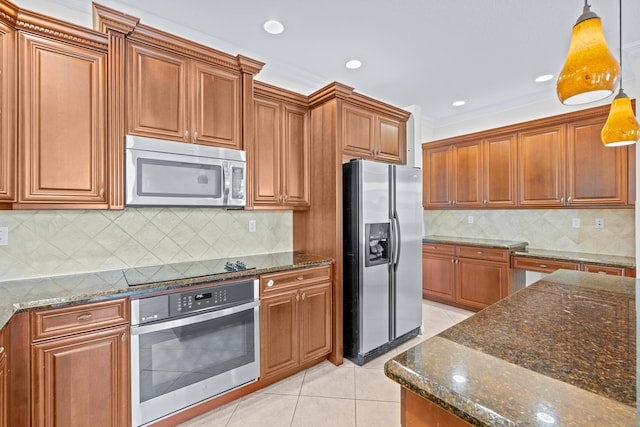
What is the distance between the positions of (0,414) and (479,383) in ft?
6.40

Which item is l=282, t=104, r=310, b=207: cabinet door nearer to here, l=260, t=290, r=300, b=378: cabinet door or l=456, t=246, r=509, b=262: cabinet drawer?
l=260, t=290, r=300, b=378: cabinet door

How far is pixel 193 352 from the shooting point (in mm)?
1933

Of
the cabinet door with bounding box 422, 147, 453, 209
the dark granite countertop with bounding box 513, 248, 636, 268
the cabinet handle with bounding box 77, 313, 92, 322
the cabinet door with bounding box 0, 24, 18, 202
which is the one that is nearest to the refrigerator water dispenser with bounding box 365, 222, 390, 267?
the dark granite countertop with bounding box 513, 248, 636, 268

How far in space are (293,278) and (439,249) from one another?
2.62 meters

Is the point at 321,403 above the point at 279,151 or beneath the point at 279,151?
beneath

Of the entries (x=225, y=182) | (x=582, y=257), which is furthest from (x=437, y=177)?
(x=225, y=182)

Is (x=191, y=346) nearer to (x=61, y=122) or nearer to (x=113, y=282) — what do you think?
(x=113, y=282)

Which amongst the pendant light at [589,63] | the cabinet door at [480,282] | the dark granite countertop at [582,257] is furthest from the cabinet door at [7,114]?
the dark granite countertop at [582,257]

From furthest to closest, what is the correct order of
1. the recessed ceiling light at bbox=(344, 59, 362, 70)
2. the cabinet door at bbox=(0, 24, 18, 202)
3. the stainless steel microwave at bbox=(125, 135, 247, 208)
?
the recessed ceiling light at bbox=(344, 59, 362, 70)
the stainless steel microwave at bbox=(125, 135, 247, 208)
the cabinet door at bbox=(0, 24, 18, 202)

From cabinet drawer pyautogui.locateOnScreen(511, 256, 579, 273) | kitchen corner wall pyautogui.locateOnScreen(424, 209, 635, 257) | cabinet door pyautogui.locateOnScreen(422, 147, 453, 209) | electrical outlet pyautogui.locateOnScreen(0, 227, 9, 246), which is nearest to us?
electrical outlet pyautogui.locateOnScreen(0, 227, 9, 246)

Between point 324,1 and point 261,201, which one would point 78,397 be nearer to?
point 261,201

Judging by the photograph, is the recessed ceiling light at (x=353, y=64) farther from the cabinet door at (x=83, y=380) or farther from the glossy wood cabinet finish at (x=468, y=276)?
the cabinet door at (x=83, y=380)

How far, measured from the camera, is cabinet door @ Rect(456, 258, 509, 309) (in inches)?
142

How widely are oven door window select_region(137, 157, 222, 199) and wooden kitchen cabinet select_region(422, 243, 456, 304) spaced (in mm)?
3167
